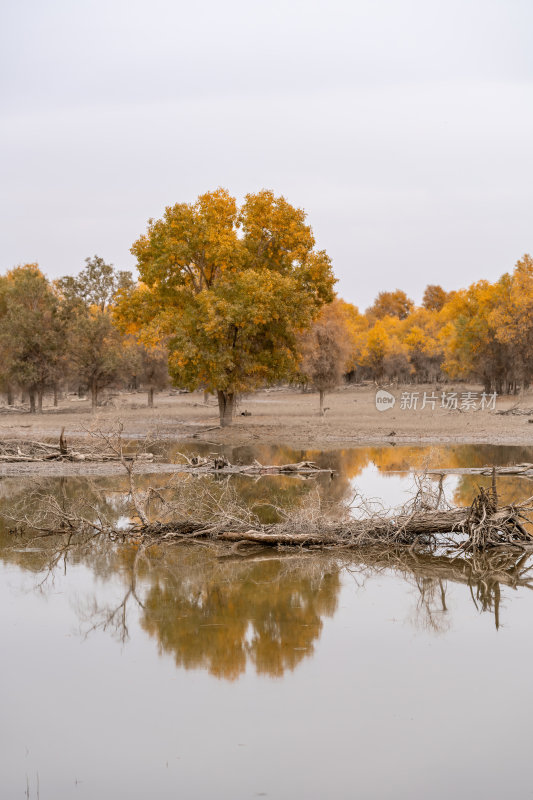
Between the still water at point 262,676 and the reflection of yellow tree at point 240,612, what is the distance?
1.3 inches

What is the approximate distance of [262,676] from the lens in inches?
351

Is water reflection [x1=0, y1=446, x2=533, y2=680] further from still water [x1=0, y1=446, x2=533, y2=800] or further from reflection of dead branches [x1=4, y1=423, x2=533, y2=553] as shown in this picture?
reflection of dead branches [x1=4, y1=423, x2=533, y2=553]

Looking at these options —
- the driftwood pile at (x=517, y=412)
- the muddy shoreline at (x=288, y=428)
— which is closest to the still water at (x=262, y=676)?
the muddy shoreline at (x=288, y=428)

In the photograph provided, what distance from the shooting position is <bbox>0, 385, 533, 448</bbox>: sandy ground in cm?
3741

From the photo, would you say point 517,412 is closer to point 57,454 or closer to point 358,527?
point 57,454

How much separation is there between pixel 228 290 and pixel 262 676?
30.9 m

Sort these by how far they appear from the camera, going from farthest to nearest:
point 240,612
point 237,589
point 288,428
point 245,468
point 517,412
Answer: point 517,412 → point 288,428 → point 245,468 → point 237,589 → point 240,612

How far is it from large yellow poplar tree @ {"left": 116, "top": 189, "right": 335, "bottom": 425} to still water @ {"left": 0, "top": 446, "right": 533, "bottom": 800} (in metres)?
24.4

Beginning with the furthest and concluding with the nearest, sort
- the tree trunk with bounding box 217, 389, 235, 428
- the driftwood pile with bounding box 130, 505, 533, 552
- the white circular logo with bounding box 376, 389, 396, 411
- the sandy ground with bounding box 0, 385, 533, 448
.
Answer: the white circular logo with bounding box 376, 389, 396, 411 → the tree trunk with bounding box 217, 389, 235, 428 → the sandy ground with bounding box 0, 385, 533, 448 → the driftwood pile with bounding box 130, 505, 533, 552

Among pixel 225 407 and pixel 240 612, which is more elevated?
pixel 225 407

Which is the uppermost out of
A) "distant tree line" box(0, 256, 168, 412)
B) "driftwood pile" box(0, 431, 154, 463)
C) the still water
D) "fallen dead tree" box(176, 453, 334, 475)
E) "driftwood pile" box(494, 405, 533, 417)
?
"distant tree line" box(0, 256, 168, 412)

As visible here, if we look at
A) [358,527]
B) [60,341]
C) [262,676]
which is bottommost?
[262,676]

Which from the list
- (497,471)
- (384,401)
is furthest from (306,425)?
(497,471)

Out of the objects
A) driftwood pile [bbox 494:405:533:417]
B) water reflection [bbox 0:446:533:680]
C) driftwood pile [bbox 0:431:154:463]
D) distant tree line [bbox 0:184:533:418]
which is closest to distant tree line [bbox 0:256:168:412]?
distant tree line [bbox 0:184:533:418]
